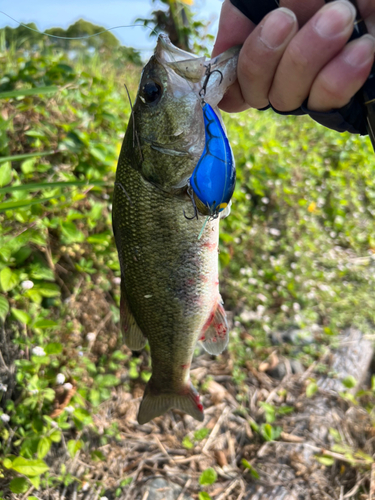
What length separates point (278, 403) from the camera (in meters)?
2.94

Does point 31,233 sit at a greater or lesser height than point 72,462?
greater

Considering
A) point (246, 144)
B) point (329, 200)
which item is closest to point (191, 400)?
point (246, 144)

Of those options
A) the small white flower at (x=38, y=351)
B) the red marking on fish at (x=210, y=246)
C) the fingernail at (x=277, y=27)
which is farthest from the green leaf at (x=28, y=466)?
the fingernail at (x=277, y=27)

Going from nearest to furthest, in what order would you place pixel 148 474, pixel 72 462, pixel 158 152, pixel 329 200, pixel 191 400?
1. pixel 158 152
2. pixel 191 400
3. pixel 72 462
4. pixel 148 474
5. pixel 329 200

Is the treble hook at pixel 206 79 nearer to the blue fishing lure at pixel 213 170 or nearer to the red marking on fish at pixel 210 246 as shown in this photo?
the blue fishing lure at pixel 213 170

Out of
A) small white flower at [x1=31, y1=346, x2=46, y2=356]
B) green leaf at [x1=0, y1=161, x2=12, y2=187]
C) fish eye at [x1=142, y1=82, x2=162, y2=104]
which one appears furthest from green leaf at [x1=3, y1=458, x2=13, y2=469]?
fish eye at [x1=142, y1=82, x2=162, y2=104]

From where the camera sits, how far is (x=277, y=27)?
107cm

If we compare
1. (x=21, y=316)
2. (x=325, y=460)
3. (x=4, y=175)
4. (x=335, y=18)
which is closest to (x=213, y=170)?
(x=335, y=18)

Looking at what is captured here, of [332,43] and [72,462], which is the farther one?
[72,462]

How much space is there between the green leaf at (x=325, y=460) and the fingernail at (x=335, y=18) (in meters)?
2.58

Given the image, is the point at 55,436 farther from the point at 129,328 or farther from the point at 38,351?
the point at 129,328

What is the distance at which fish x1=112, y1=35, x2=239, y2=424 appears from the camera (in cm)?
123

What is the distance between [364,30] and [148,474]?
2.59m

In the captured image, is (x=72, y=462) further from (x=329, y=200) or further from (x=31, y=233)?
(x=329, y=200)
